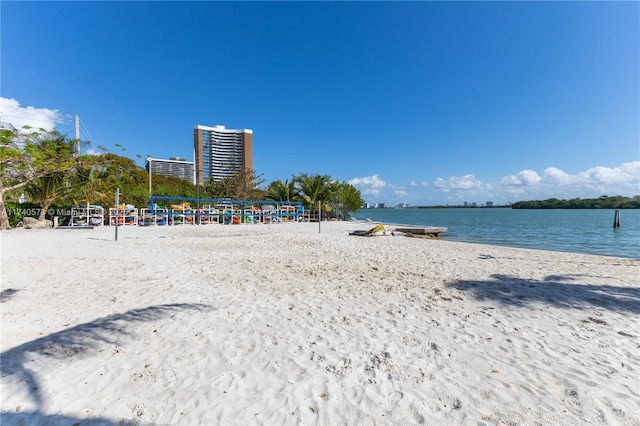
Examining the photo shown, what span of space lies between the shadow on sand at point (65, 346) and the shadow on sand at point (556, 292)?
15.9 ft

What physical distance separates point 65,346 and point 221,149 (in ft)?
212

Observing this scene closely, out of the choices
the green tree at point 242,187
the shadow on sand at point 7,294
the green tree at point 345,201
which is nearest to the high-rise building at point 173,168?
the green tree at point 242,187

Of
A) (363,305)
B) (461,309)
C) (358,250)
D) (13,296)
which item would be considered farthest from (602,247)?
(13,296)

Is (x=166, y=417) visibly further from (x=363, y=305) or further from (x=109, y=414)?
(x=363, y=305)

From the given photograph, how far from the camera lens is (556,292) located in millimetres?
5340

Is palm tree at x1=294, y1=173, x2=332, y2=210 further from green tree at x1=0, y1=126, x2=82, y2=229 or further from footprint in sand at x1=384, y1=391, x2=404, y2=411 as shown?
footprint in sand at x1=384, y1=391, x2=404, y2=411

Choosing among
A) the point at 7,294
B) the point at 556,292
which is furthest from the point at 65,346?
the point at 556,292

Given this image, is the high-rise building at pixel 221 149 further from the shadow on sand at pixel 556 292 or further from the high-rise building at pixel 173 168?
the shadow on sand at pixel 556 292

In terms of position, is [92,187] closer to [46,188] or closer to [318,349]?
[46,188]

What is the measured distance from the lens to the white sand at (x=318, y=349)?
230 centimetres

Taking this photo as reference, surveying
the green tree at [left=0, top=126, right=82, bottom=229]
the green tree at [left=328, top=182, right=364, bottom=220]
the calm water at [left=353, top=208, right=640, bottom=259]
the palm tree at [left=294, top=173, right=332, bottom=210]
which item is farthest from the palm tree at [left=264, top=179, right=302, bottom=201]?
the green tree at [left=0, top=126, right=82, bottom=229]

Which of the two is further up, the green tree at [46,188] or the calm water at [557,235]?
the green tree at [46,188]

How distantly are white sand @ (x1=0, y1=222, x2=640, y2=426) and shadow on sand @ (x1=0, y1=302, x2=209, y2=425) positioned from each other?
Answer: 17mm

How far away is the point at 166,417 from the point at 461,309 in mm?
3959
